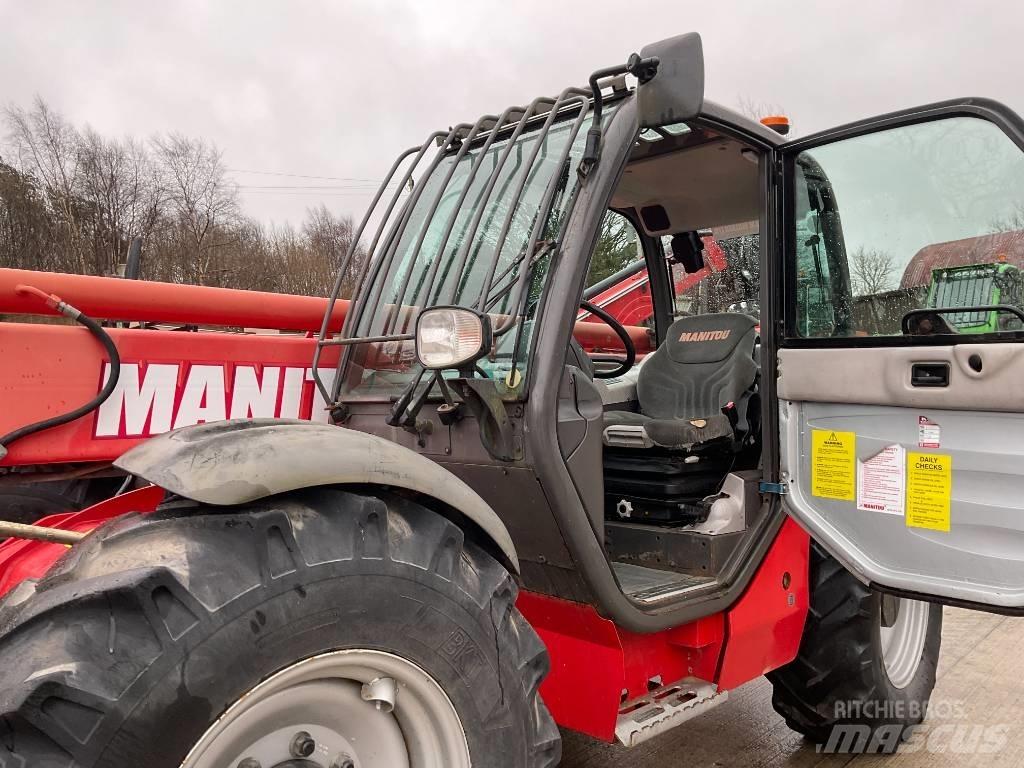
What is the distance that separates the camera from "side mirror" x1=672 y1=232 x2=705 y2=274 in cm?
399

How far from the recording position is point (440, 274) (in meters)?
2.65

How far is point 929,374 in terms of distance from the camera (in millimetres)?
2484

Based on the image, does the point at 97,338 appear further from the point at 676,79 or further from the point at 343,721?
the point at 676,79

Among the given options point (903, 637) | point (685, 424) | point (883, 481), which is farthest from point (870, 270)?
point (903, 637)

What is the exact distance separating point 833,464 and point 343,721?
1867 millimetres

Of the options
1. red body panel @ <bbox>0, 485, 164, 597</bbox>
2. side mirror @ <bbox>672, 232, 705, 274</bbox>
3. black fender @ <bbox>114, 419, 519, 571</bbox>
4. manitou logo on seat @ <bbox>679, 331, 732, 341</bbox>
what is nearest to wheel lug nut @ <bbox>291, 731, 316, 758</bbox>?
black fender @ <bbox>114, 419, 519, 571</bbox>

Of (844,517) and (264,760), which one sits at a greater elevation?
(844,517)

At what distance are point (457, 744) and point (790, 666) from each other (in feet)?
6.70

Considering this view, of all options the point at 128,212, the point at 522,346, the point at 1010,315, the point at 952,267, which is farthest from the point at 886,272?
the point at 128,212

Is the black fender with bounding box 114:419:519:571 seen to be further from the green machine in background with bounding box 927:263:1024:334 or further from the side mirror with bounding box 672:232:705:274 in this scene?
the side mirror with bounding box 672:232:705:274

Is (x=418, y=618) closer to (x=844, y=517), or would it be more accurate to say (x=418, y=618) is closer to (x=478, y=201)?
(x=478, y=201)

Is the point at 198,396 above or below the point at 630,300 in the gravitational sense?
below

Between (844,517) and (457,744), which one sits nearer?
(457,744)

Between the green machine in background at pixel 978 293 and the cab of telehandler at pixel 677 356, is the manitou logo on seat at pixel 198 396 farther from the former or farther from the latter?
the green machine in background at pixel 978 293
